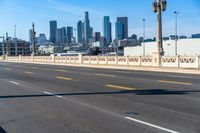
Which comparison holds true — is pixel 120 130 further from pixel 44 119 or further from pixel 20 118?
pixel 20 118

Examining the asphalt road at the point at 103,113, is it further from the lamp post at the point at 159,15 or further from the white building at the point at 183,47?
the white building at the point at 183,47

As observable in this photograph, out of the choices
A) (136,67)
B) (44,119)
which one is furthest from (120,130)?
(136,67)

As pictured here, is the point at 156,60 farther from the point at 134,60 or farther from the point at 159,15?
the point at 134,60

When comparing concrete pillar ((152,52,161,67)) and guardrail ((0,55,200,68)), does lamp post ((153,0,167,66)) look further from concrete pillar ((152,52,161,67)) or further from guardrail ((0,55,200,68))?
guardrail ((0,55,200,68))

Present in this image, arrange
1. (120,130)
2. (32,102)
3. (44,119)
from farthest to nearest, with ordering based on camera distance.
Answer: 1. (32,102)
2. (44,119)
3. (120,130)

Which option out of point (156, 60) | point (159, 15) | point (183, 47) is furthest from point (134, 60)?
point (183, 47)

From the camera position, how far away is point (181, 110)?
1154 cm

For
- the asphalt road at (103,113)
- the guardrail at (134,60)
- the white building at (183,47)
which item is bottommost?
the asphalt road at (103,113)

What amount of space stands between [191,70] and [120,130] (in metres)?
24.5

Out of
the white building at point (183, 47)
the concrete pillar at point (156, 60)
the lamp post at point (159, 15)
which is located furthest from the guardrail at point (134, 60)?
the white building at point (183, 47)

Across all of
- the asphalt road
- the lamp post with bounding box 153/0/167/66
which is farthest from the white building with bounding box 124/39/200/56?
the asphalt road

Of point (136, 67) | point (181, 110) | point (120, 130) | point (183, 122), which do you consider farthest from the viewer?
point (136, 67)

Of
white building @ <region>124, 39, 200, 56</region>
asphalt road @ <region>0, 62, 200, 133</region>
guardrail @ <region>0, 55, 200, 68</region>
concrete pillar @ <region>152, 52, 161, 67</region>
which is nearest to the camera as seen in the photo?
asphalt road @ <region>0, 62, 200, 133</region>

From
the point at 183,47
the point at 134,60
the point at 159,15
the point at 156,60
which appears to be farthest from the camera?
the point at 183,47
